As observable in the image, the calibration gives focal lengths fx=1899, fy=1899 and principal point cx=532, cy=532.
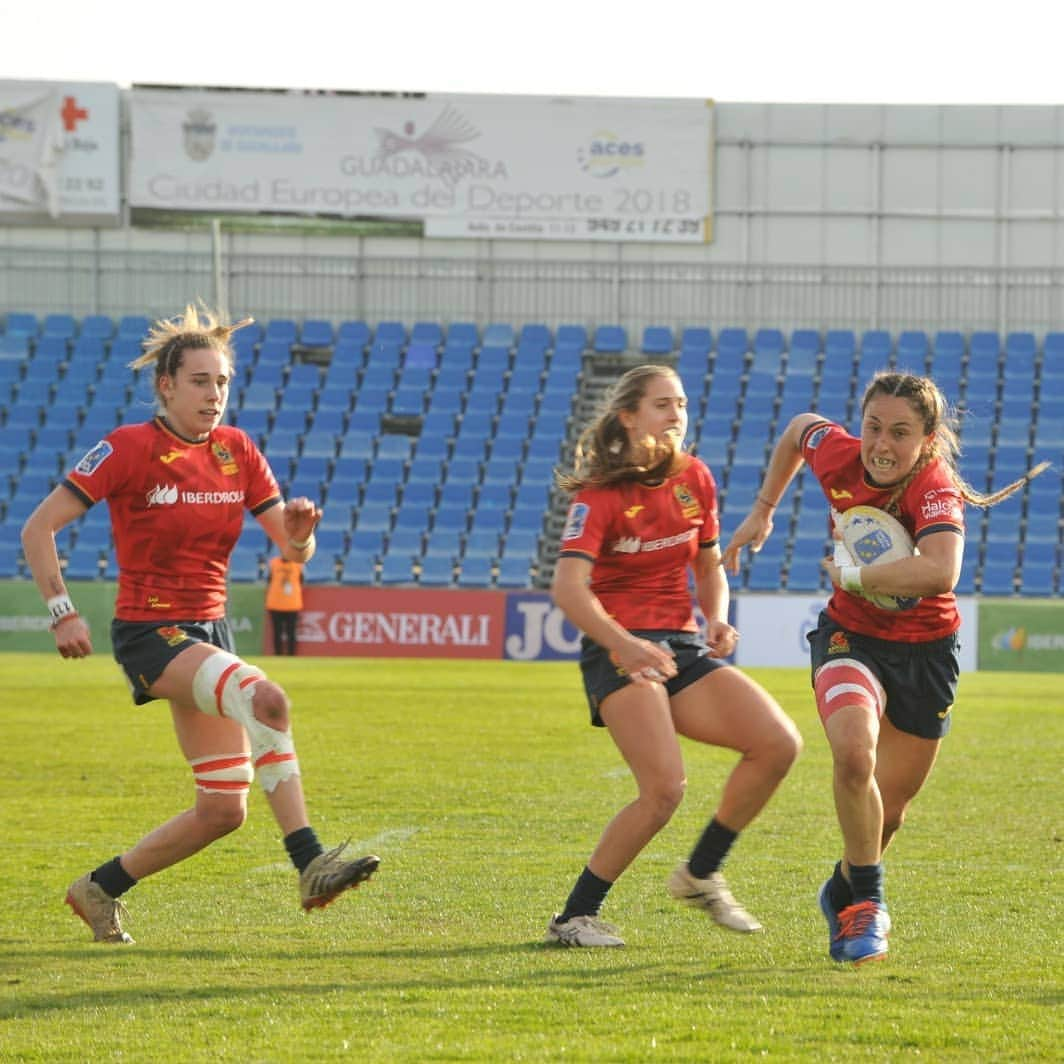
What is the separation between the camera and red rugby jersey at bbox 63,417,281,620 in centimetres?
666

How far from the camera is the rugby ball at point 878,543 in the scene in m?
6.32

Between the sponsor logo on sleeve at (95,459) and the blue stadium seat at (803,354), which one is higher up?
the sponsor logo on sleeve at (95,459)

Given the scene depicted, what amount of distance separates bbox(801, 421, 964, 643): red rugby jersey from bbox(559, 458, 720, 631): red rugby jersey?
0.43m

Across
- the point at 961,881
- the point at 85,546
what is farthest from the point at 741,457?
the point at 961,881

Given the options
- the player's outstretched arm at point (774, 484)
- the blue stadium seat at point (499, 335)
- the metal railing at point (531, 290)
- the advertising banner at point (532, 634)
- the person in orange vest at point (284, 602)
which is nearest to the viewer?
the player's outstretched arm at point (774, 484)

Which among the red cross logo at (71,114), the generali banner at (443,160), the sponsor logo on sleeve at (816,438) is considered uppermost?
the red cross logo at (71,114)

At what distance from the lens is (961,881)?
802 centimetres

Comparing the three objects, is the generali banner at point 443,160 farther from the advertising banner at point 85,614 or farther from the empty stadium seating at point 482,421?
the advertising banner at point 85,614

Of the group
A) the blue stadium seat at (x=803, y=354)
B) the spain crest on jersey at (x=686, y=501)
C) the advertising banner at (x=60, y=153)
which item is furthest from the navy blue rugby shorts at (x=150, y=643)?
the advertising banner at (x=60, y=153)

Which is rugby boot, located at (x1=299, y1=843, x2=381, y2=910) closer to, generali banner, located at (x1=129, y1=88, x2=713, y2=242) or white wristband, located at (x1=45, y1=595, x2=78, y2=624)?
white wristband, located at (x1=45, y1=595, x2=78, y2=624)

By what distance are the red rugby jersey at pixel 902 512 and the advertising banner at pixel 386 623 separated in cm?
2132

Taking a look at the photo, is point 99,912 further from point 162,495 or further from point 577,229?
point 577,229

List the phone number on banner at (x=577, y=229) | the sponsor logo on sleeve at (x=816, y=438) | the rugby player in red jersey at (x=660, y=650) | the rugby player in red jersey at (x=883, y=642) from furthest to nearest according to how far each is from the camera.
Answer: the phone number on banner at (x=577, y=229) → the sponsor logo on sleeve at (x=816, y=438) → the rugby player in red jersey at (x=660, y=650) → the rugby player in red jersey at (x=883, y=642)

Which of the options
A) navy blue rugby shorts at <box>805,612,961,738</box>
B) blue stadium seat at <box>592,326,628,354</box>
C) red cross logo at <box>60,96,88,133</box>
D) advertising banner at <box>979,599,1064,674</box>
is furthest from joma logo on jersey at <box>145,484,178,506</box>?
red cross logo at <box>60,96,88,133</box>
